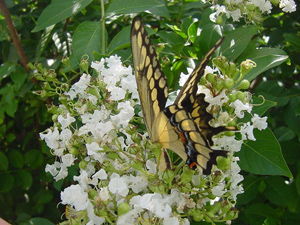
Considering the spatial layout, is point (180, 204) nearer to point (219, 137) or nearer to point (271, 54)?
point (219, 137)

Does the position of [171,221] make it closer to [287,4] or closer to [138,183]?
[138,183]

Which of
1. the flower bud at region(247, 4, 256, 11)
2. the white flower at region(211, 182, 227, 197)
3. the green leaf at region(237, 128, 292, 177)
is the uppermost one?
the flower bud at region(247, 4, 256, 11)

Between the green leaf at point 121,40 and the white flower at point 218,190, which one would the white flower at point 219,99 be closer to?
the white flower at point 218,190

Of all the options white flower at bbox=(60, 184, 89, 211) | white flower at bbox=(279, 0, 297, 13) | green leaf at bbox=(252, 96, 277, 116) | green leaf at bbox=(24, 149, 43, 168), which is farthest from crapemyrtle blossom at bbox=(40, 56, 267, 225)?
→ green leaf at bbox=(24, 149, 43, 168)

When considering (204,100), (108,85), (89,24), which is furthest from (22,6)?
(204,100)

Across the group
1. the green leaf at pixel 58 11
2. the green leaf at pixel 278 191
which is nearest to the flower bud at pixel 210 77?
the green leaf at pixel 58 11

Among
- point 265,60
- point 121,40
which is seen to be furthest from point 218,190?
point 121,40

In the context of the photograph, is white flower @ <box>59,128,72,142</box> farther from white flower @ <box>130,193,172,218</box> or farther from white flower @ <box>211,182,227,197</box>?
white flower @ <box>211,182,227,197</box>
